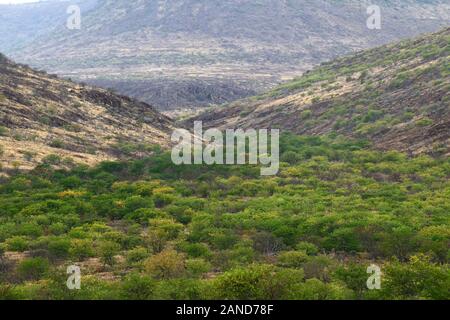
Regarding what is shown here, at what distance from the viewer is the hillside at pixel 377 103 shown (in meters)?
42.0

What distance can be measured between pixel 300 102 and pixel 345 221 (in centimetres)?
3985

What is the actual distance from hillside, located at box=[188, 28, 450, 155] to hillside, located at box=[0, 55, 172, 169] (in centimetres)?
1322

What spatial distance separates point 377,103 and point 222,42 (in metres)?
115

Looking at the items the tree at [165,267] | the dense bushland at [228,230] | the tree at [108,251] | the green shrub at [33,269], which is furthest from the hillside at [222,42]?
the green shrub at [33,269]

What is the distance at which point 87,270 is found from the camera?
754 inches

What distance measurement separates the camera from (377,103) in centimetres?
5269

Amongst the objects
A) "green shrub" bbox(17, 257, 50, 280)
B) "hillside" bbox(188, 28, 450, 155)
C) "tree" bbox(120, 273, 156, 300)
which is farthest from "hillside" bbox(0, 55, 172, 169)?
"tree" bbox(120, 273, 156, 300)

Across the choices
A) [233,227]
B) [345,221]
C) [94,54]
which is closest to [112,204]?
[233,227]

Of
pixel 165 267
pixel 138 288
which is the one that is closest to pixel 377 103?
pixel 165 267

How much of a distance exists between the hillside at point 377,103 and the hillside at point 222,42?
1531 inches

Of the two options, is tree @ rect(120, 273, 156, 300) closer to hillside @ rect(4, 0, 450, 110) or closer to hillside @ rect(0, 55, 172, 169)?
hillside @ rect(0, 55, 172, 169)

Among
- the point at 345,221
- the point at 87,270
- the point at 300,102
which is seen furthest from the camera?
the point at 300,102

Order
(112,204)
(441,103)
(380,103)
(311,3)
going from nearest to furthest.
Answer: (112,204), (441,103), (380,103), (311,3)

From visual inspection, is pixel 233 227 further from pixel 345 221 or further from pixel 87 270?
pixel 87 270
